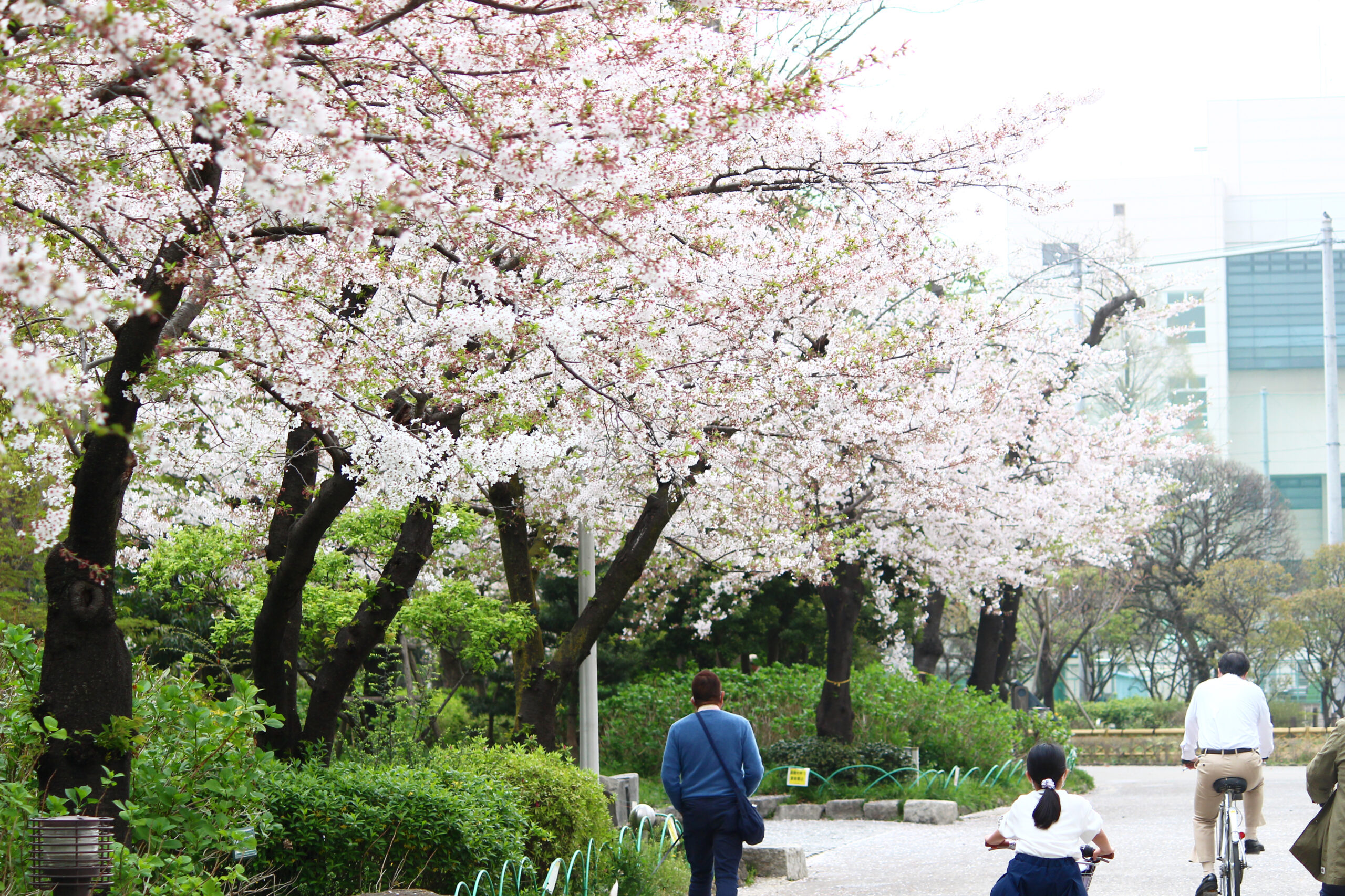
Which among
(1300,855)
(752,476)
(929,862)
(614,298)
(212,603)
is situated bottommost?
(929,862)

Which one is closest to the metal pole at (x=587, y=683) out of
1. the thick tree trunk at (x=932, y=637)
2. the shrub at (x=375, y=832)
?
the shrub at (x=375, y=832)

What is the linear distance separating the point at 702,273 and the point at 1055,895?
495 centimetres

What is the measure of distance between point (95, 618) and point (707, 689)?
308 cm

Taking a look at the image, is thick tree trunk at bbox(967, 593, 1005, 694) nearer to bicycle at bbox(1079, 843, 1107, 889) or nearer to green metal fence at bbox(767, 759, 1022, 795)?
green metal fence at bbox(767, 759, 1022, 795)

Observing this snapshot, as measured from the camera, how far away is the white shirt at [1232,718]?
27.0 ft

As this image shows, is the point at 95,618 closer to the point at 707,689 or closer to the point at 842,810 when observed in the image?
the point at 707,689

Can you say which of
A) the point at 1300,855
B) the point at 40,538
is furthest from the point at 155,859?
the point at 40,538

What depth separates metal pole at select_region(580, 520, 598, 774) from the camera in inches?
426

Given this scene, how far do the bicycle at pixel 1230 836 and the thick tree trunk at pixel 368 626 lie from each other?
17.9 ft

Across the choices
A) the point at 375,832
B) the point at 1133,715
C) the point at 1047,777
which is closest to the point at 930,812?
the point at 375,832

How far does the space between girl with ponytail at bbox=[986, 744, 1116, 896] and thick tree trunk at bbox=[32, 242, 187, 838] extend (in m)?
3.90

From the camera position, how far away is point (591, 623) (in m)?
11.3

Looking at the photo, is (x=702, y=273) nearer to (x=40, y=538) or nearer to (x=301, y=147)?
(x=301, y=147)

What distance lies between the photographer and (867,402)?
1099cm
